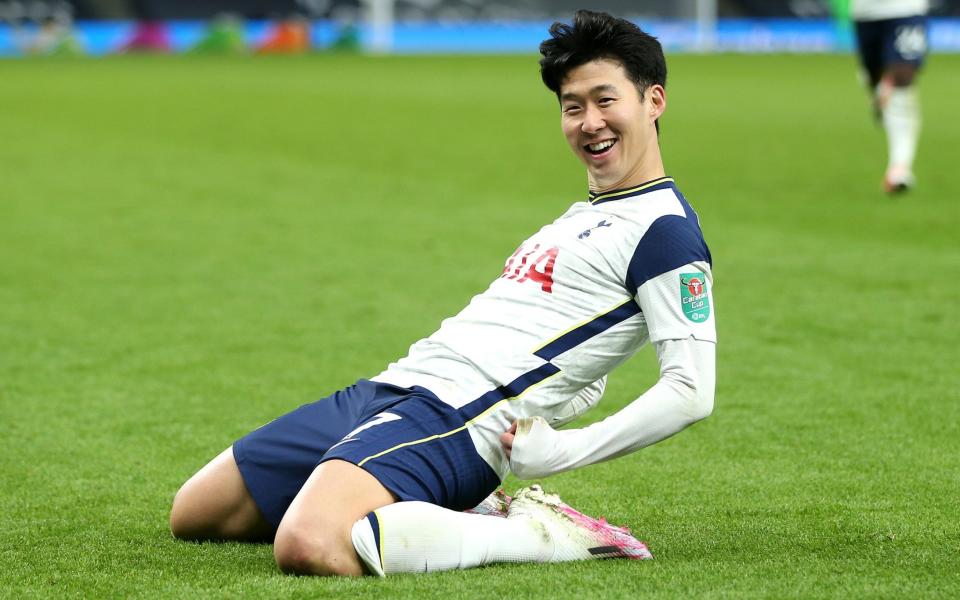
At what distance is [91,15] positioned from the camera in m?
33.8

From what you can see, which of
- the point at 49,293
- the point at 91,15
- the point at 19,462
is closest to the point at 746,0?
the point at 91,15

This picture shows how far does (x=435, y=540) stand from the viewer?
3.25 metres

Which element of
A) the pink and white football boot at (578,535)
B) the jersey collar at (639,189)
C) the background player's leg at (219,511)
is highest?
the jersey collar at (639,189)

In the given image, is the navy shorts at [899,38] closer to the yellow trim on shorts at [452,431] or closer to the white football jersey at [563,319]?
the white football jersey at [563,319]

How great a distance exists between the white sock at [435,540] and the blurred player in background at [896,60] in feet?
25.1

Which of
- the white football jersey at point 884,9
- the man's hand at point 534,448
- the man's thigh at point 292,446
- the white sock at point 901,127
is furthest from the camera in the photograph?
the white football jersey at point 884,9

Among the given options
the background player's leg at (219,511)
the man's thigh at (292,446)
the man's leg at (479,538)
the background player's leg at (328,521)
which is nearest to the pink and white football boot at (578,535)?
the man's leg at (479,538)

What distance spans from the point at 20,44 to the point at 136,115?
634 inches

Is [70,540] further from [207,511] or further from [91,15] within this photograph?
[91,15]

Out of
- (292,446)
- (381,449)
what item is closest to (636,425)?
(381,449)

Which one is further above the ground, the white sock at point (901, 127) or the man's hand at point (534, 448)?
the man's hand at point (534, 448)

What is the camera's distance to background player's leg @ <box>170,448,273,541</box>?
12.2 feet

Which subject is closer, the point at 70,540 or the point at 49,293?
the point at 70,540

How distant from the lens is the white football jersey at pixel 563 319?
3.33m
